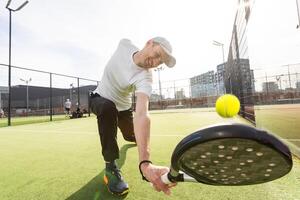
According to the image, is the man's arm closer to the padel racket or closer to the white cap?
the padel racket

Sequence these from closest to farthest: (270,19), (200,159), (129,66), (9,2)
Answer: (200,159)
(129,66)
(270,19)
(9,2)

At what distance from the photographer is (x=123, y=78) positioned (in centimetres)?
263

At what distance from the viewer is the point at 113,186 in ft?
7.33

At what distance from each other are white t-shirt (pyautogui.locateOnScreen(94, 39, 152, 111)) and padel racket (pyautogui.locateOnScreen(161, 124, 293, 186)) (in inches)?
44.3

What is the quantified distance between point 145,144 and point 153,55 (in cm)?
77

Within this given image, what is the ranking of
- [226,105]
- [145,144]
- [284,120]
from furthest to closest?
[226,105], [284,120], [145,144]

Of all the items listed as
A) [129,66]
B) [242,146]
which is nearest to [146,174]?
[242,146]

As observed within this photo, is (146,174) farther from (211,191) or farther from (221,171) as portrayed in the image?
(211,191)

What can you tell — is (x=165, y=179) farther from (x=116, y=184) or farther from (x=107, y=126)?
(x=107, y=126)

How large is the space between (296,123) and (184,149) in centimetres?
341

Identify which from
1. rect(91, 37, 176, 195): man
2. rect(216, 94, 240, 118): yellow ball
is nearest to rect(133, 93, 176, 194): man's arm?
rect(91, 37, 176, 195): man

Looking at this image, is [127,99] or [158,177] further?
[127,99]

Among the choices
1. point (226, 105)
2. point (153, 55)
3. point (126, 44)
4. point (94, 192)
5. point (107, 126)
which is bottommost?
point (94, 192)

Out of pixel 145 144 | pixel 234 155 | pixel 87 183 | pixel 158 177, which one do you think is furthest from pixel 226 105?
pixel 234 155
